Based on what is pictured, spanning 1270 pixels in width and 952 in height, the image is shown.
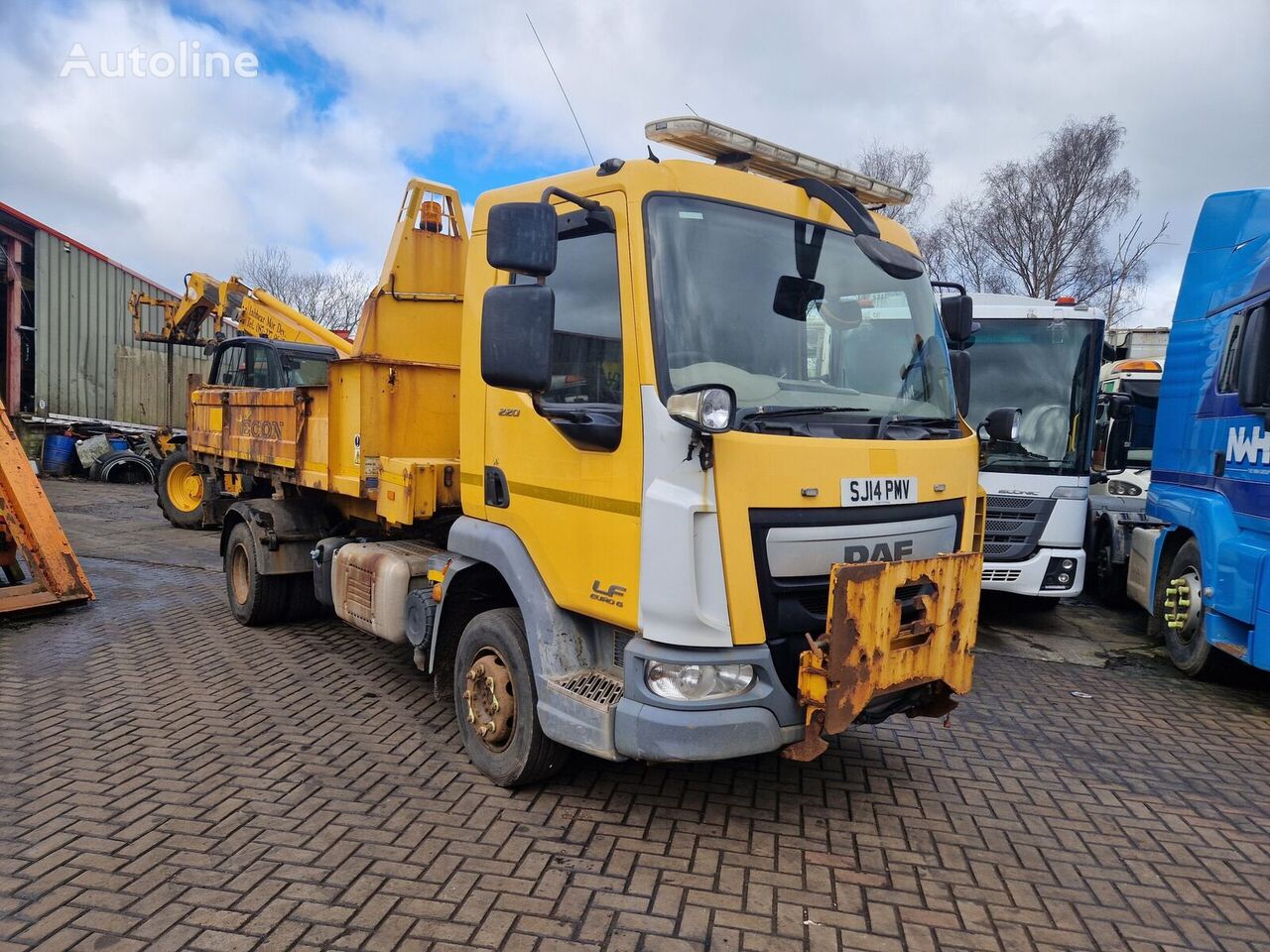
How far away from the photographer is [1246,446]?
5301 mm

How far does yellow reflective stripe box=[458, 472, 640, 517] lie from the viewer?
3082mm

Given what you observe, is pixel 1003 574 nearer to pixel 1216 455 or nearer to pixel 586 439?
pixel 1216 455

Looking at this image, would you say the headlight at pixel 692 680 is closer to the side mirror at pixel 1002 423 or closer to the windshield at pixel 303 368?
the side mirror at pixel 1002 423

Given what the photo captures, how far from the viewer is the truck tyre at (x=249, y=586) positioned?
644 cm

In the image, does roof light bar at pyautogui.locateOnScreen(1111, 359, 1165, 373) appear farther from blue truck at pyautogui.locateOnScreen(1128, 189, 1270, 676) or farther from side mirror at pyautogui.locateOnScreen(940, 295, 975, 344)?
side mirror at pyautogui.locateOnScreen(940, 295, 975, 344)

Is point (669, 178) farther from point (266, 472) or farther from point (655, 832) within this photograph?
point (266, 472)

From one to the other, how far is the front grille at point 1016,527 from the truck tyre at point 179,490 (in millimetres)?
10978

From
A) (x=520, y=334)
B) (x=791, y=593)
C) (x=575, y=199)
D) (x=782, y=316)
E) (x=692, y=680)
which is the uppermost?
(x=575, y=199)

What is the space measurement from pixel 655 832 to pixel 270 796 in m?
1.81

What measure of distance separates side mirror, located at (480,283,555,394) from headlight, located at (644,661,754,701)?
1.17m

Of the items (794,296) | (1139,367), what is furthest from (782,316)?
(1139,367)

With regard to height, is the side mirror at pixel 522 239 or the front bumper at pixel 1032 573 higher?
the side mirror at pixel 522 239

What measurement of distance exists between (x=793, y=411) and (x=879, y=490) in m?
0.50

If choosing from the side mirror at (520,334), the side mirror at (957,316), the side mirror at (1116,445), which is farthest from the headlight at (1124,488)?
the side mirror at (520,334)
